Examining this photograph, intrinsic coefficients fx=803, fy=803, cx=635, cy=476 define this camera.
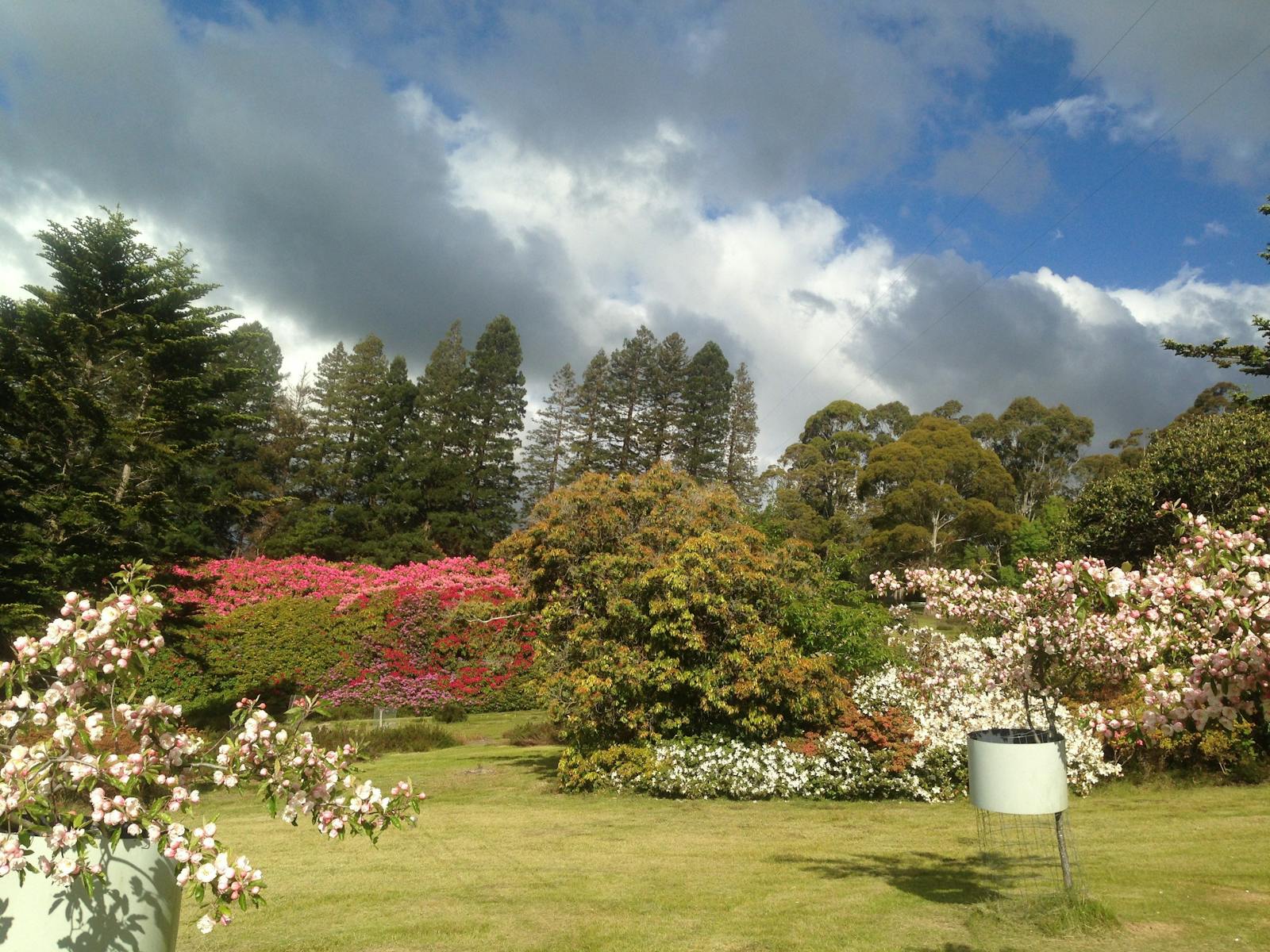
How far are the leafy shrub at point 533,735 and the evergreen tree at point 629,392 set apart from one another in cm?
2558

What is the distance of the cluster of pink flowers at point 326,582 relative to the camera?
20.4m

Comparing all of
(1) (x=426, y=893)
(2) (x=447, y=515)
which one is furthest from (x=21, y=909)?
(2) (x=447, y=515)

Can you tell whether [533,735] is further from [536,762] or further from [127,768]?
[127,768]

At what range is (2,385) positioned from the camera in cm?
1198

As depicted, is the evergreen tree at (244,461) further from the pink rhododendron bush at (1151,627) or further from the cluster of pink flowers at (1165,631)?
the cluster of pink flowers at (1165,631)

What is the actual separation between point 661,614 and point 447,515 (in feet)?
81.1

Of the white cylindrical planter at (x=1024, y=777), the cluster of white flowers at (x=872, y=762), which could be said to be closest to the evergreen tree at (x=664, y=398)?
the cluster of white flowers at (x=872, y=762)

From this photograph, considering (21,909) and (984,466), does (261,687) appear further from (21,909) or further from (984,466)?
(984,466)

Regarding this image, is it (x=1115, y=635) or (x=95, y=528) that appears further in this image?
(x=95, y=528)

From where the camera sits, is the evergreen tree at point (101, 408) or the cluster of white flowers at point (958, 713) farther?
the evergreen tree at point (101, 408)

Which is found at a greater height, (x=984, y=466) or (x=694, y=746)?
(x=984, y=466)

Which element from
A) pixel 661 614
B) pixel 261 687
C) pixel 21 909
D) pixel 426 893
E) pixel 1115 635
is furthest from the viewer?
pixel 261 687

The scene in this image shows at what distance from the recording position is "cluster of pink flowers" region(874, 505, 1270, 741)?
3.49m

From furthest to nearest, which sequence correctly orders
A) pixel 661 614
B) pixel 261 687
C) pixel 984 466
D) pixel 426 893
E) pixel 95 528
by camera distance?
pixel 984 466 → pixel 261 687 → pixel 95 528 → pixel 661 614 → pixel 426 893
